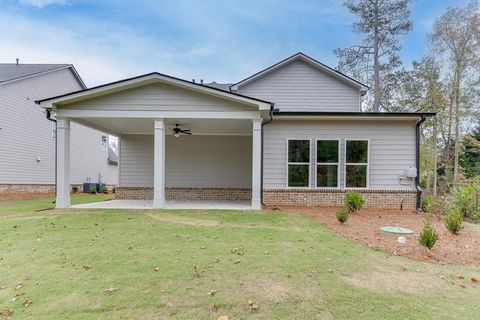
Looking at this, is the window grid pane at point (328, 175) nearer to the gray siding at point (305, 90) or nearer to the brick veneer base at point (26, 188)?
the gray siding at point (305, 90)

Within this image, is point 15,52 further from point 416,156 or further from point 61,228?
point 416,156

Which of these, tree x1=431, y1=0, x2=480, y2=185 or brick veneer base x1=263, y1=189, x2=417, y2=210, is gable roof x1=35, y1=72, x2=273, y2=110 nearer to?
brick veneer base x1=263, y1=189, x2=417, y2=210

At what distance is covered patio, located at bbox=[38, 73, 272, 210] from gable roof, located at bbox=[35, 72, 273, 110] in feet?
0.09

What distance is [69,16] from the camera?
16.6 m

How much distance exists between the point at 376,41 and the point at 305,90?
34.3 ft

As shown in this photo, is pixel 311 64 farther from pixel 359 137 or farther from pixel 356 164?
pixel 356 164

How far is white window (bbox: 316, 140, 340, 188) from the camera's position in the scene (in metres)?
11.4

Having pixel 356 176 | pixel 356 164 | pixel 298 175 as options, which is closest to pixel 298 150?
pixel 298 175

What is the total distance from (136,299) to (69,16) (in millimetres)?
17940

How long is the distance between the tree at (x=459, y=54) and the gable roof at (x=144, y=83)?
51.2 feet

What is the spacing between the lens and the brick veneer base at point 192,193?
1351 centimetres

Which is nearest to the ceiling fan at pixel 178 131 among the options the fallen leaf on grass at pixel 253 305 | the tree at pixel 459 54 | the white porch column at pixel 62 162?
the white porch column at pixel 62 162

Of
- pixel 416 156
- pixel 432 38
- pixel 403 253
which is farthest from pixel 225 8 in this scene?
pixel 403 253

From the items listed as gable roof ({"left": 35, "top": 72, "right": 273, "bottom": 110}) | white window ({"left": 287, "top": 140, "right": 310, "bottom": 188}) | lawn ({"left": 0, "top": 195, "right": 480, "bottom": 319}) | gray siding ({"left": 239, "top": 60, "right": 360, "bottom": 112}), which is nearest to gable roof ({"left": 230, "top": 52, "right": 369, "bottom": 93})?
gray siding ({"left": 239, "top": 60, "right": 360, "bottom": 112})
